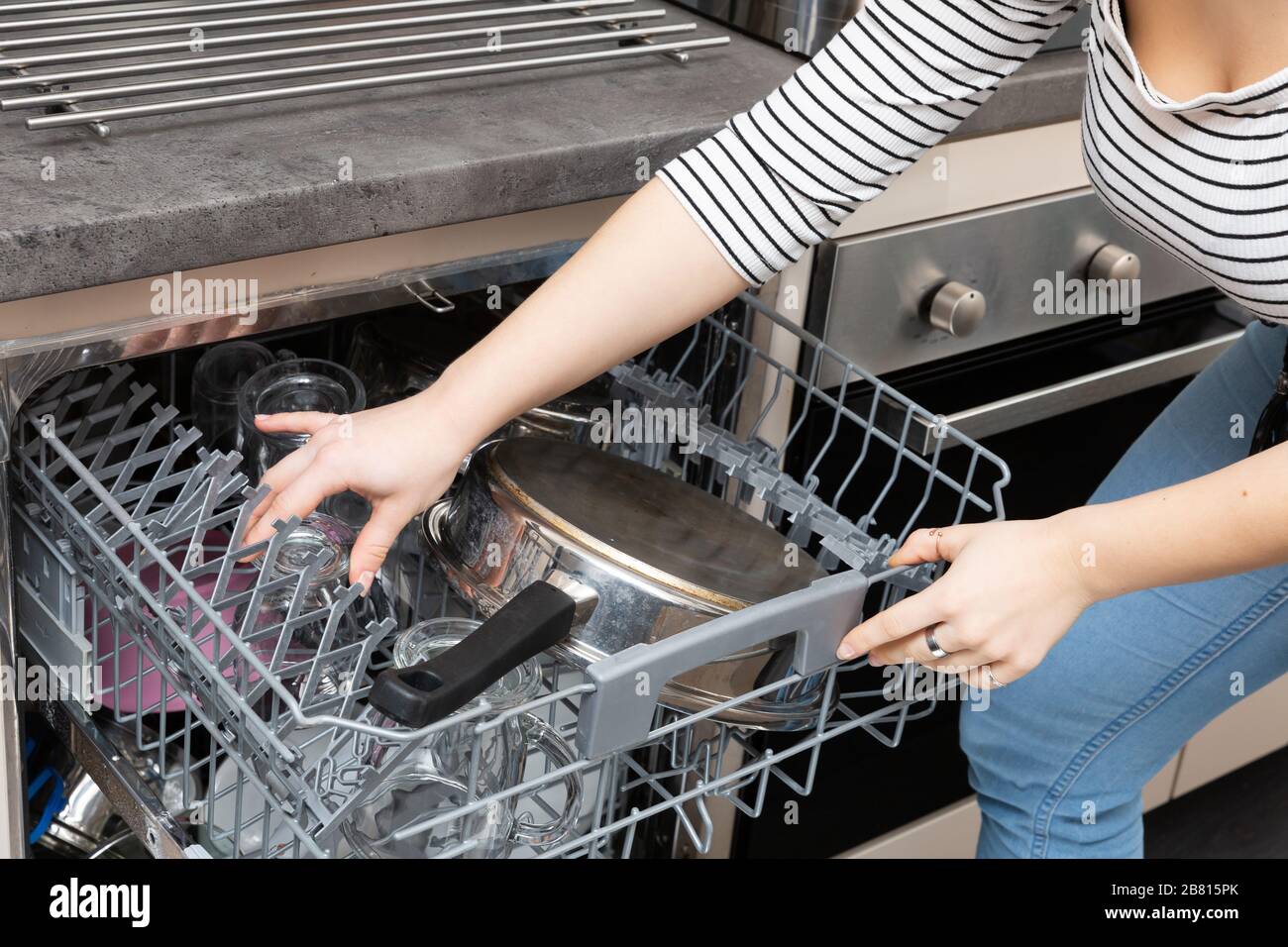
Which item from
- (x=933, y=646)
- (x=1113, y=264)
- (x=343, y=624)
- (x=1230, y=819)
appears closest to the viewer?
(x=933, y=646)

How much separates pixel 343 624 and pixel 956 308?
52cm

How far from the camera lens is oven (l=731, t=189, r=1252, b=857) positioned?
A: 3.53 feet

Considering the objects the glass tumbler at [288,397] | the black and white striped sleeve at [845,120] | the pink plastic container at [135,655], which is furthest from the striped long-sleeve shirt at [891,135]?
the pink plastic container at [135,655]

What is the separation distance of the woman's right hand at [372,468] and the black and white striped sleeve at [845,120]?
0.21 m

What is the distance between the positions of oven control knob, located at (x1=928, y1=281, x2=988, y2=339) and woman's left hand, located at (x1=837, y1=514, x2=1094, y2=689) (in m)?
0.35

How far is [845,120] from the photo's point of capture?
0.86 meters

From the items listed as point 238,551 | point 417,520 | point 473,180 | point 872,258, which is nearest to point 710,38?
point 872,258

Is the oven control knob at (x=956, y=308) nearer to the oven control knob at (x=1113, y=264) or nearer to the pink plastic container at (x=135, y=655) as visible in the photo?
the oven control knob at (x=1113, y=264)

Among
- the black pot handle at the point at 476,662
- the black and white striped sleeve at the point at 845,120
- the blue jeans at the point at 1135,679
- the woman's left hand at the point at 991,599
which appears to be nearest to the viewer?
the black pot handle at the point at 476,662

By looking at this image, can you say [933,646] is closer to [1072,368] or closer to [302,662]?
[302,662]

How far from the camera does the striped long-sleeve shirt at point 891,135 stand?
817mm

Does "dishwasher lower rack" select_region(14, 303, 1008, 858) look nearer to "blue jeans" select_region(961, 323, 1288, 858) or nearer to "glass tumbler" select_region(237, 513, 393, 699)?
"glass tumbler" select_region(237, 513, 393, 699)

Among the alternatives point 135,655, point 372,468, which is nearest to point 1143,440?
point 372,468
